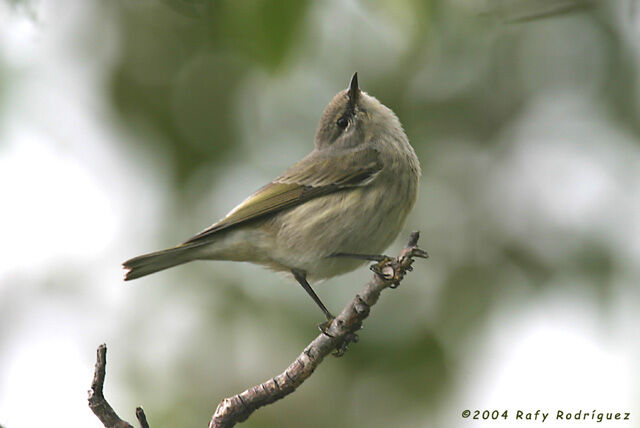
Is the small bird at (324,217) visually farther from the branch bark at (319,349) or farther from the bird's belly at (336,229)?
the branch bark at (319,349)

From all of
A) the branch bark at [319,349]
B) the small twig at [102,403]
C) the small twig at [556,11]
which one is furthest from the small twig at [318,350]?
the small twig at [556,11]

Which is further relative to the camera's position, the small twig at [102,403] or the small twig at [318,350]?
the small twig at [318,350]

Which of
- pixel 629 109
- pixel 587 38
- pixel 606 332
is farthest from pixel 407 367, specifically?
pixel 587 38

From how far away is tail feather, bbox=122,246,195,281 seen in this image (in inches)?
171

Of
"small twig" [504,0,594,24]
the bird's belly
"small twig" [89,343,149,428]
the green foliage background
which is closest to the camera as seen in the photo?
"small twig" [89,343,149,428]

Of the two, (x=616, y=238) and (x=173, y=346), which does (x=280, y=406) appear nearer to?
(x=173, y=346)

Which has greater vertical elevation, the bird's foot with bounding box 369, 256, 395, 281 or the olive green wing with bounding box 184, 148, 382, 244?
the olive green wing with bounding box 184, 148, 382, 244

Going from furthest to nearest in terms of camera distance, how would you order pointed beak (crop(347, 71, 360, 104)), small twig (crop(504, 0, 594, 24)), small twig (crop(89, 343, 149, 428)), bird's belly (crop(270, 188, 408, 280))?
pointed beak (crop(347, 71, 360, 104)) → bird's belly (crop(270, 188, 408, 280)) → small twig (crop(504, 0, 594, 24)) → small twig (crop(89, 343, 149, 428))

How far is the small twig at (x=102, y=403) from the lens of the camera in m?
2.77

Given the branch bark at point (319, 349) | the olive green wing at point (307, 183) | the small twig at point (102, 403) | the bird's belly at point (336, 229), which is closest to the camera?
the small twig at point (102, 403)

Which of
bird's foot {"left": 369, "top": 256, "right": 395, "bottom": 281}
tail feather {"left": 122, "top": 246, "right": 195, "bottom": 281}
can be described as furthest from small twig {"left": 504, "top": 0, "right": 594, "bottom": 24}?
tail feather {"left": 122, "top": 246, "right": 195, "bottom": 281}

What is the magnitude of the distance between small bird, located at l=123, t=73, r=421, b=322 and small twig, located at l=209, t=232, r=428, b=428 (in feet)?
2.55

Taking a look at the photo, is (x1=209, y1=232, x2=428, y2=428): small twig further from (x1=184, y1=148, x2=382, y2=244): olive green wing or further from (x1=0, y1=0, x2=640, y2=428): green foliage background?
(x1=0, y1=0, x2=640, y2=428): green foliage background

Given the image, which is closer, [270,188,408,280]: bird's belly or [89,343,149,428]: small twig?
[89,343,149,428]: small twig
